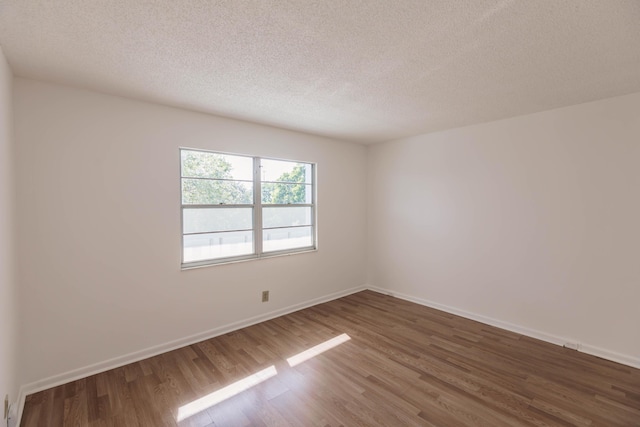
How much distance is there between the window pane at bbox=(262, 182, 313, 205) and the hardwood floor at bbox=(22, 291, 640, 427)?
1652 millimetres

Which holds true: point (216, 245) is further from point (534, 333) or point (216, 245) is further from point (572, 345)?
point (572, 345)

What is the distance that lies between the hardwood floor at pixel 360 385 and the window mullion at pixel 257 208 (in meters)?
1.05

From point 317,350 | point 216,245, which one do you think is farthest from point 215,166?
point 317,350

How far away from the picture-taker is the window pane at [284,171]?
3.74 metres

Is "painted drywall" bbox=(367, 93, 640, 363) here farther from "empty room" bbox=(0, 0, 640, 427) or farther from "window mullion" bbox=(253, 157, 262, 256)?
"window mullion" bbox=(253, 157, 262, 256)

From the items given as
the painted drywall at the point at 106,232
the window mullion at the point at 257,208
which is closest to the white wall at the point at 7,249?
the painted drywall at the point at 106,232

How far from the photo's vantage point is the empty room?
172cm

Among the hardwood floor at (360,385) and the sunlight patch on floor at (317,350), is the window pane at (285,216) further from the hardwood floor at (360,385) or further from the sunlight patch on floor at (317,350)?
the sunlight patch on floor at (317,350)

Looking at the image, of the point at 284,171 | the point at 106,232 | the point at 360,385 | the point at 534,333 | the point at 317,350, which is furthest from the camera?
the point at 284,171

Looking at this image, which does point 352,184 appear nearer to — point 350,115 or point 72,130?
point 350,115

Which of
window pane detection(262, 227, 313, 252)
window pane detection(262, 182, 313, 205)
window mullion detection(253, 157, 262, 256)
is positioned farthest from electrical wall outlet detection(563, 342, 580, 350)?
window mullion detection(253, 157, 262, 256)

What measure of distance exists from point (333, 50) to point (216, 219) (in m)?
2.22

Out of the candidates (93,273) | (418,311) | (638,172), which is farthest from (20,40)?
(638,172)

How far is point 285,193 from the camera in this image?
3.96 m
